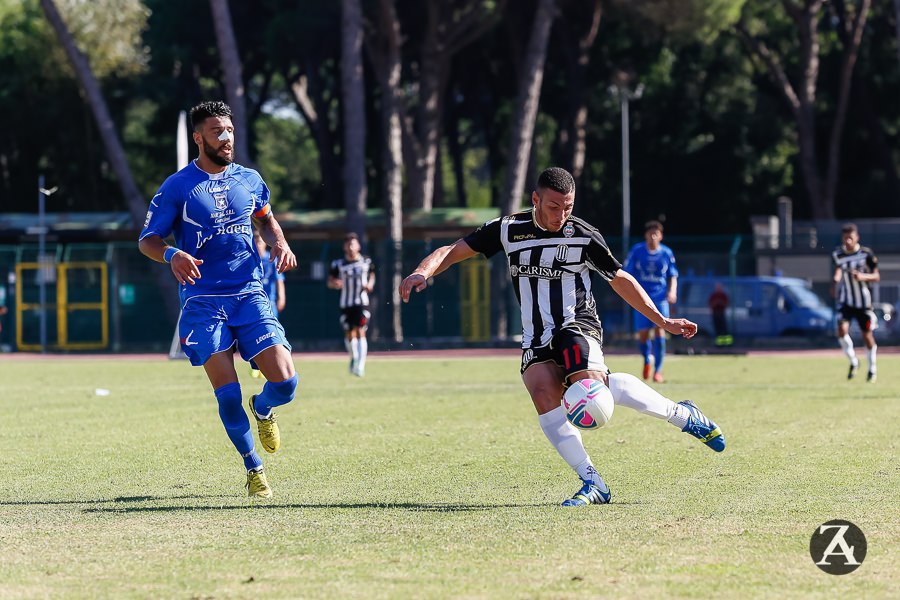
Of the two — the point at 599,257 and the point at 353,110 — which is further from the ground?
the point at 353,110

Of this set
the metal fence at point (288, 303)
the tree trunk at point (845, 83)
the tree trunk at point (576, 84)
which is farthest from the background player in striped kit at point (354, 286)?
the tree trunk at point (845, 83)

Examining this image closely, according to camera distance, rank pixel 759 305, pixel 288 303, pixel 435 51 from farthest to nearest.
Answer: pixel 435 51, pixel 288 303, pixel 759 305

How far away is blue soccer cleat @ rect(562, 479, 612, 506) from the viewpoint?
6.78 meters

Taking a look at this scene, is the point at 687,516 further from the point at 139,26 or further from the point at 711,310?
the point at 139,26

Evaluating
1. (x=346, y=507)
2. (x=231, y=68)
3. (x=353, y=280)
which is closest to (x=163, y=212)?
(x=346, y=507)

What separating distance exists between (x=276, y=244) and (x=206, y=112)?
0.83 meters

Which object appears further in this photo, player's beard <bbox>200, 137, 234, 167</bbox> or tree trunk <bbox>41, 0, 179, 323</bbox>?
tree trunk <bbox>41, 0, 179, 323</bbox>

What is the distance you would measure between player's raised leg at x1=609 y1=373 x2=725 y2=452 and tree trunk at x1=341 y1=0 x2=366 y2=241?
24833 mm

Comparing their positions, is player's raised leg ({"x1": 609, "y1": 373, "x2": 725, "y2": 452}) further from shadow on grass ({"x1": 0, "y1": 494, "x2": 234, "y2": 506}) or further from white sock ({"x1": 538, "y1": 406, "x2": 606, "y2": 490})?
shadow on grass ({"x1": 0, "y1": 494, "x2": 234, "y2": 506})

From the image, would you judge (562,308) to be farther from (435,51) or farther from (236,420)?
(435,51)

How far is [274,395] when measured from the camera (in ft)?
24.1

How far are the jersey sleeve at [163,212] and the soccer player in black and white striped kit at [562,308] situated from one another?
141 centimetres

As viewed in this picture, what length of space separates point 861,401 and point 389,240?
61.6 feet

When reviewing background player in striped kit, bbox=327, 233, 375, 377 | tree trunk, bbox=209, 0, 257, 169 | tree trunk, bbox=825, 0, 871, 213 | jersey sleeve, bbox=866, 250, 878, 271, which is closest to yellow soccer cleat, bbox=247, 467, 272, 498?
background player in striped kit, bbox=327, 233, 375, 377
